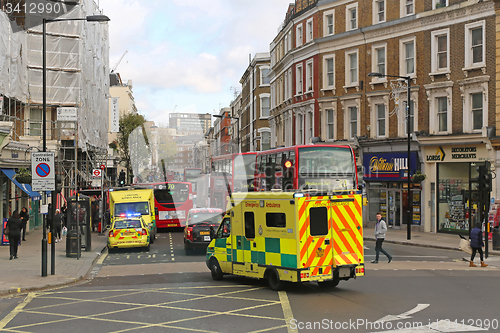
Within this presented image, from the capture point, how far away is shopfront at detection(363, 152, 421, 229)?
33938mm

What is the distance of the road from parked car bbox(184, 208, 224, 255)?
4326mm

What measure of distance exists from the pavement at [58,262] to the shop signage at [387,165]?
12.4 feet

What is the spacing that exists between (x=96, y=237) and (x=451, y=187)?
21.5 m

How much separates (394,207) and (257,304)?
25458 mm

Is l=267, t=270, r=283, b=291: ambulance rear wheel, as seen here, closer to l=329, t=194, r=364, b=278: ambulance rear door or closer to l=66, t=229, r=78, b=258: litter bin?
l=329, t=194, r=364, b=278: ambulance rear door

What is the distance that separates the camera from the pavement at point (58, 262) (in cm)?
1580

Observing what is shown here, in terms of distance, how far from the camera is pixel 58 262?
21094 millimetres

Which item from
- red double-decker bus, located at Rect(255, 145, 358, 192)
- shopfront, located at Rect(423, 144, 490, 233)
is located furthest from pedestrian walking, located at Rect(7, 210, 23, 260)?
shopfront, located at Rect(423, 144, 490, 233)

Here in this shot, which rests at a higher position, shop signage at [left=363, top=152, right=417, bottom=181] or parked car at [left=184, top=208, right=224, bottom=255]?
shop signage at [left=363, top=152, right=417, bottom=181]

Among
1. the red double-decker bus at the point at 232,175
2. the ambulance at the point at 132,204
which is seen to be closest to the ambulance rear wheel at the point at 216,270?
the ambulance at the point at 132,204

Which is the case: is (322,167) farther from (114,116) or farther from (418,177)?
(114,116)

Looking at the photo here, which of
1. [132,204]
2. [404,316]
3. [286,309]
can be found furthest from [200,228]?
[404,316]

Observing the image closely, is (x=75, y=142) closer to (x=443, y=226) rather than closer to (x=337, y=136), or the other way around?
(x=337, y=136)

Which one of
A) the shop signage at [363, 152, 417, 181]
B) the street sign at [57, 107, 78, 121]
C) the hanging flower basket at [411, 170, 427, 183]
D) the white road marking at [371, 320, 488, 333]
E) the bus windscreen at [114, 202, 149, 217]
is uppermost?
the street sign at [57, 107, 78, 121]
